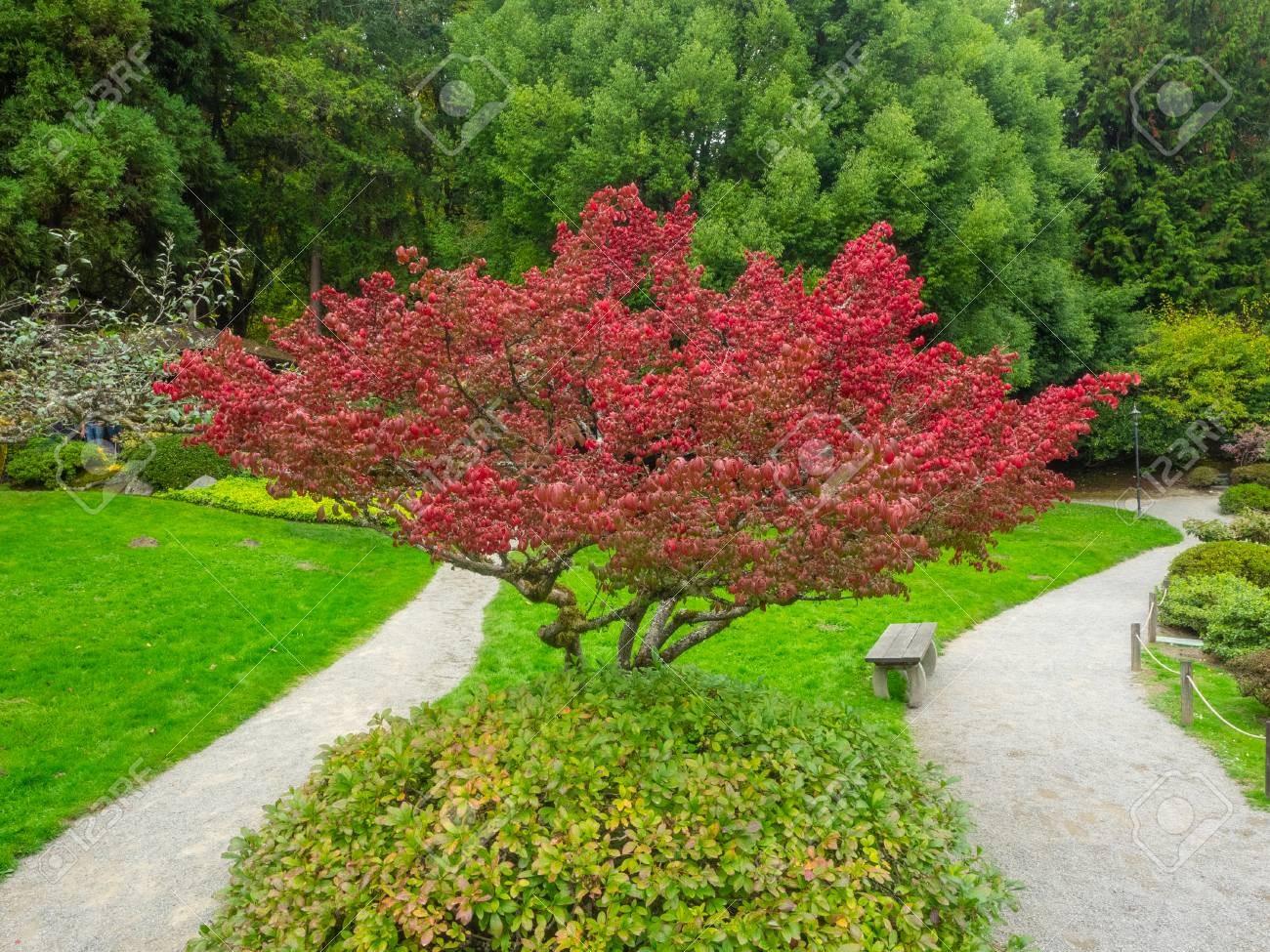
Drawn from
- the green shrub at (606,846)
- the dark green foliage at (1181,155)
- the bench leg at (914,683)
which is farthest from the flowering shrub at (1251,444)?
the green shrub at (606,846)

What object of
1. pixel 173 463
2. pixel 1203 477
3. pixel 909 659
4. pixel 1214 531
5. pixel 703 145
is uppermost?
pixel 703 145

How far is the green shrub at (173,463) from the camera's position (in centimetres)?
1986

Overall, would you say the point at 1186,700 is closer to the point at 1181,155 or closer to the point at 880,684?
the point at 880,684

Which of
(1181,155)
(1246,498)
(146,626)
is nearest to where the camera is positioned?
(146,626)

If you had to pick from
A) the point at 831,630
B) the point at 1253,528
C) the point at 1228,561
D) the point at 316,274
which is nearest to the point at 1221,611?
the point at 1228,561

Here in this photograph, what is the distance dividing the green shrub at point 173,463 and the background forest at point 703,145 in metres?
4.68

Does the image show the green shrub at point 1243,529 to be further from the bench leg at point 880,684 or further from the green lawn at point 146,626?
the green lawn at point 146,626

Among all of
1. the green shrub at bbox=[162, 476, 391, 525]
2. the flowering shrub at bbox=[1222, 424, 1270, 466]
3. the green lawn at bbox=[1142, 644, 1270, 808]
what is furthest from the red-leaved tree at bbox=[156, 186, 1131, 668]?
the flowering shrub at bbox=[1222, 424, 1270, 466]

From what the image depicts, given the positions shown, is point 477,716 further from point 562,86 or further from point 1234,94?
point 1234,94

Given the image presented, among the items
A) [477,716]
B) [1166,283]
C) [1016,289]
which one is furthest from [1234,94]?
[477,716]

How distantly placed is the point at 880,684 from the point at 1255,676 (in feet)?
13.7

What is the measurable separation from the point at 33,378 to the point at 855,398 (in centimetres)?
847

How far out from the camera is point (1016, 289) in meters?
23.8

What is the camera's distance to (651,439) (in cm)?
558
